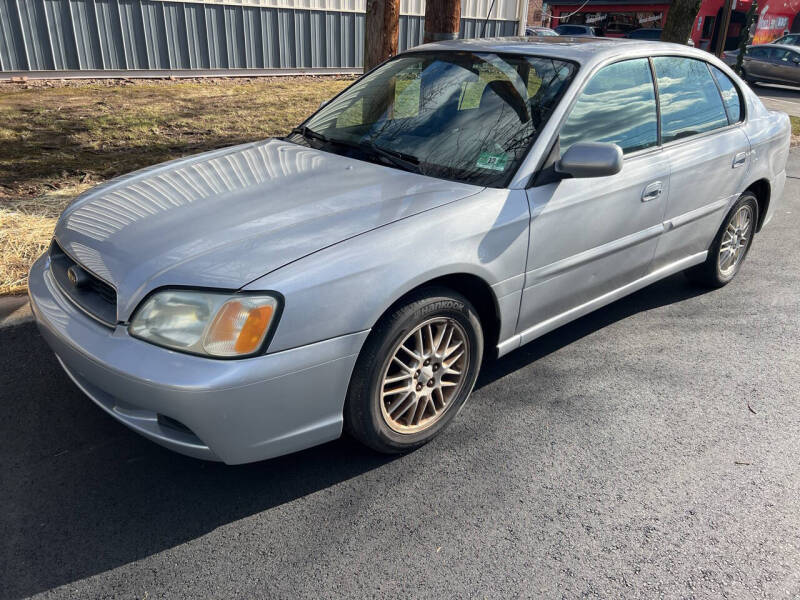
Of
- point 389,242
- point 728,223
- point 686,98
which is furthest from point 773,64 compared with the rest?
point 389,242

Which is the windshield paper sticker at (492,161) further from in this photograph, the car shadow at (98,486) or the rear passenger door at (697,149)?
the car shadow at (98,486)

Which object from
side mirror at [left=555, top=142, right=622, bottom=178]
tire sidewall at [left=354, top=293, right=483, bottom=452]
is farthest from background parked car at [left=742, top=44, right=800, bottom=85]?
tire sidewall at [left=354, top=293, right=483, bottom=452]

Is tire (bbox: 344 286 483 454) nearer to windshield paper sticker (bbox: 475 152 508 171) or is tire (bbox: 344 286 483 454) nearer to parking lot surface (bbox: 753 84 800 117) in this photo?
windshield paper sticker (bbox: 475 152 508 171)

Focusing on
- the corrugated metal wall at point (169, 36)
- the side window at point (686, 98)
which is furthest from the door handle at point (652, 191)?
the corrugated metal wall at point (169, 36)

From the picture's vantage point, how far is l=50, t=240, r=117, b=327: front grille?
252 cm

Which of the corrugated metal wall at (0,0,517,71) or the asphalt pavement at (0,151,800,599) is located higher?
the corrugated metal wall at (0,0,517,71)

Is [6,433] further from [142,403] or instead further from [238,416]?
[238,416]

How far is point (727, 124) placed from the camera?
14.2ft

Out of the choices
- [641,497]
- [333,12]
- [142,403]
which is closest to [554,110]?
[641,497]

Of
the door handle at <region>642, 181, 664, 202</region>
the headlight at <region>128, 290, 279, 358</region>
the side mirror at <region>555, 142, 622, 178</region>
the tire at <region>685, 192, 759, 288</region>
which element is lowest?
the tire at <region>685, 192, 759, 288</region>

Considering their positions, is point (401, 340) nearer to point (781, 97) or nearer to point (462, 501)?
point (462, 501)

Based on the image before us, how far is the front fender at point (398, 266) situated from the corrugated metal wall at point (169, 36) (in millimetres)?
11018

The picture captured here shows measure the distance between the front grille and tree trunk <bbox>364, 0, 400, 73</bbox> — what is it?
3941mm

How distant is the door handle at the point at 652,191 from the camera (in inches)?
142
